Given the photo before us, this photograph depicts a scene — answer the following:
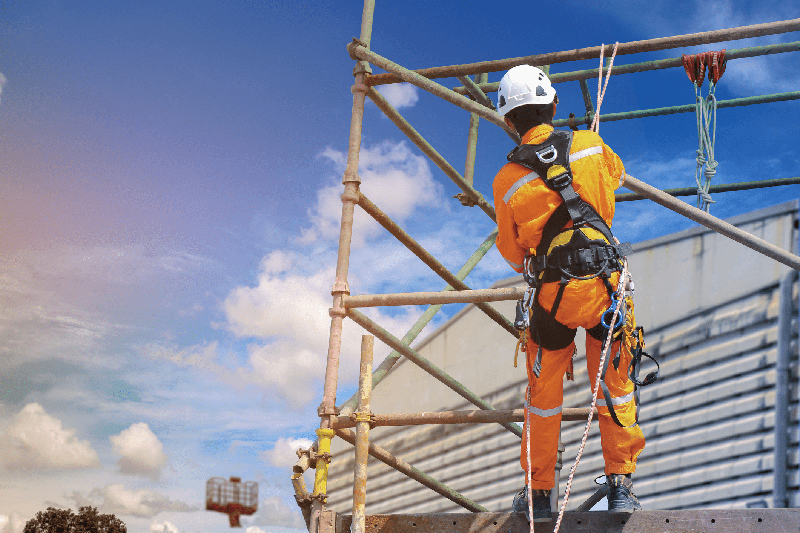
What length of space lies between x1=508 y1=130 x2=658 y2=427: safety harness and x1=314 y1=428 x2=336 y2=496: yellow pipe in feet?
4.67

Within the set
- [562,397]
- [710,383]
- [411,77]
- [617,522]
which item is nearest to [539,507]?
[617,522]

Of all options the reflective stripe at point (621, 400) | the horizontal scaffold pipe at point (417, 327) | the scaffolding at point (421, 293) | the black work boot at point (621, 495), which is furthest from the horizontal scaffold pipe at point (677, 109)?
the black work boot at point (621, 495)

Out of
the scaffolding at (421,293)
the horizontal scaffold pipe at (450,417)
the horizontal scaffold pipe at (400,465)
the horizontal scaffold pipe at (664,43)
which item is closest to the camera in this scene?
the scaffolding at (421,293)

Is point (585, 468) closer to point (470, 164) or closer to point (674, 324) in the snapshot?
point (674, 324)

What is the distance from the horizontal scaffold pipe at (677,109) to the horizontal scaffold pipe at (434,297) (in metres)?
2.90

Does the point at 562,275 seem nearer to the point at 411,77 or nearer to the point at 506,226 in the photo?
the point at 506,226

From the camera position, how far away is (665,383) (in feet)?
23.0

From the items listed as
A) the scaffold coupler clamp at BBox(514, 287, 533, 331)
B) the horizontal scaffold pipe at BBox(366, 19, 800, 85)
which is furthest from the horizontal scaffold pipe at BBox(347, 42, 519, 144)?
the scaffold coupler clamp at BBox(514, 287, 533, 331)

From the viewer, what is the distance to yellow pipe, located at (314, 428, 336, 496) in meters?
4.01

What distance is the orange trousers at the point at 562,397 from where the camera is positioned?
3312mm

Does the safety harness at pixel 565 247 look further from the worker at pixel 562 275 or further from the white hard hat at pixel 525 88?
the white hard hat at pixel 525 88

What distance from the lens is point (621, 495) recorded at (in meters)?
3.35

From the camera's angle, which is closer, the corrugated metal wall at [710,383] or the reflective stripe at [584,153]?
the reflective stripe at [584,153]

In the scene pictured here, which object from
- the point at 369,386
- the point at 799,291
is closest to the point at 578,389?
the point at 799,291
